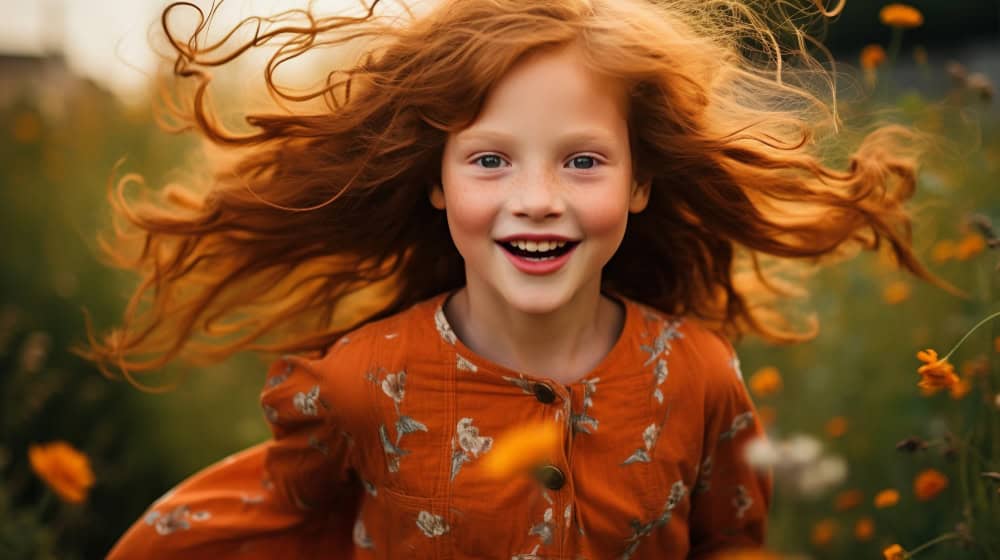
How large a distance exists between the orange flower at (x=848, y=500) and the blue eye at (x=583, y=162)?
1103 millimetres

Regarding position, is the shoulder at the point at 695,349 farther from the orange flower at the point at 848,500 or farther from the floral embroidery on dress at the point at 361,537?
the floral embroidery on dress at the point at 361,537

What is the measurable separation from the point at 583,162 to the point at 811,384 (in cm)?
130

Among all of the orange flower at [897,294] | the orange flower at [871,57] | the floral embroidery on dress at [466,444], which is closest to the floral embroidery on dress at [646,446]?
the floral embroidery on dress at [466,444]

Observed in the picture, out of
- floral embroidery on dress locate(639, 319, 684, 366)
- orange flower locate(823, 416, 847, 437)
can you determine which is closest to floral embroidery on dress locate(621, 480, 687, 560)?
floral embroidery on dress locate(639, 319, 684, 366)

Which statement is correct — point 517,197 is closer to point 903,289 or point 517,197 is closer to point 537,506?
point 537,506

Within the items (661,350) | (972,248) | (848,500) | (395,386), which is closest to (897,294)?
(972,248)

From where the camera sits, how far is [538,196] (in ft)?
5.23

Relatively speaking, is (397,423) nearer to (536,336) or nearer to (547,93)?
(536,336)

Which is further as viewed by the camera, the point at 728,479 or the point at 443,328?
the point at 728,479

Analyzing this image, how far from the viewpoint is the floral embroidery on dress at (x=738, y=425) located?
1.95 metres

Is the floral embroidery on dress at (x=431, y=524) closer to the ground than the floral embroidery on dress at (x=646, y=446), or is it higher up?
closer to the ground

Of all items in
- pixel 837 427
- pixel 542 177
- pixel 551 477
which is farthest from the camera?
pixel 837 427

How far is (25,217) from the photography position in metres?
3.47

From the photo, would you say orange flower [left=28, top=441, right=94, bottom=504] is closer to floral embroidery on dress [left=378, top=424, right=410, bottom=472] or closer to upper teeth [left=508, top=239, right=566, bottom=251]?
floral embroidery on dress [left=378, top=424, right=410, bottom=472]
